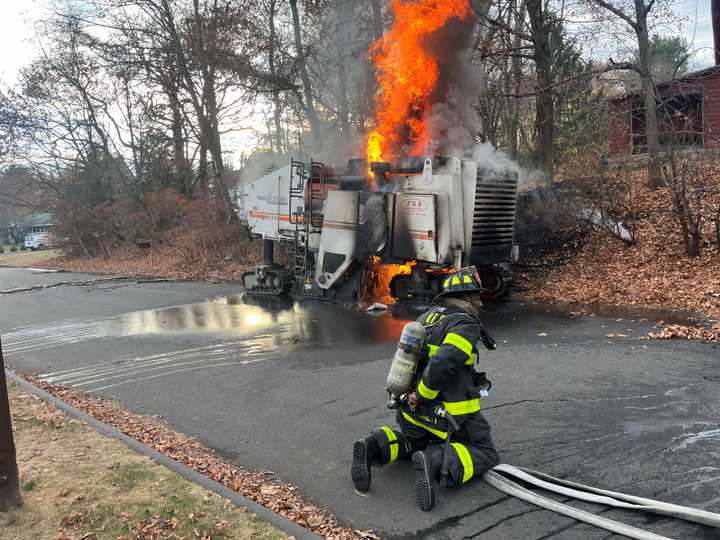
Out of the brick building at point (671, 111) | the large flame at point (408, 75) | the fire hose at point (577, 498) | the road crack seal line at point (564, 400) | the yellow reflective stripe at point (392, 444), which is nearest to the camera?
the fire hose at point (577, 498)

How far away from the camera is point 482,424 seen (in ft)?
13.0

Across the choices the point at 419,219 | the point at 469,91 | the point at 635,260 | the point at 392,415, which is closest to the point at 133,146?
the point at 469,91

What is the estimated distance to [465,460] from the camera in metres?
3.81

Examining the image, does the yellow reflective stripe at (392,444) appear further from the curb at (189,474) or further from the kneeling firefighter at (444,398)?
the curb at (189,474)

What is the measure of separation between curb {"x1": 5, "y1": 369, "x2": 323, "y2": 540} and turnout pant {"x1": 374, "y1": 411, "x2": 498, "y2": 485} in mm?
812

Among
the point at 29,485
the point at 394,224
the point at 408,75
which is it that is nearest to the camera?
the point at 29,485

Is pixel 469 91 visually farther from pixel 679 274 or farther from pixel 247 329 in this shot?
pixel 247 329

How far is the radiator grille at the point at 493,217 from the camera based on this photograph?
33.9 ft

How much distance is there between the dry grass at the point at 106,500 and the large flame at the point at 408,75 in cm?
900

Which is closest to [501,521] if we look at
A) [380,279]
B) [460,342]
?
[460,342]

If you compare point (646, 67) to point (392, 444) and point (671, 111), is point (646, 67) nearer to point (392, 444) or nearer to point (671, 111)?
point (671, 111)

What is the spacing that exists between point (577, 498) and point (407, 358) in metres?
1.37

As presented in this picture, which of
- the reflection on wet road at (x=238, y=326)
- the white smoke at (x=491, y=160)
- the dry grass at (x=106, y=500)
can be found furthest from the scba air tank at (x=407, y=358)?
the white smoke at (x=491, y=160)

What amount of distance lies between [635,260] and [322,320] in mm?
6415
